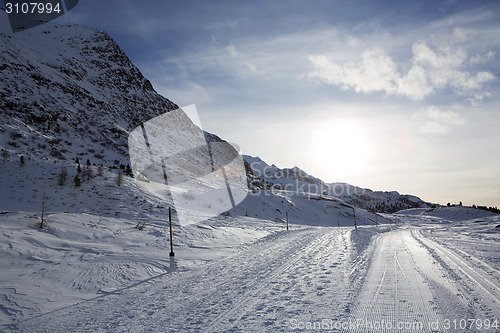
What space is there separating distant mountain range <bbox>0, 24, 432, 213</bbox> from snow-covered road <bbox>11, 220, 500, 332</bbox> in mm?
21482

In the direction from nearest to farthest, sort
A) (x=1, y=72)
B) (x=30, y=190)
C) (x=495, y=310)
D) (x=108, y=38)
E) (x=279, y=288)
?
(x=495, y=310), (x=279, y=288), (x=30, y=190), (x=1, y=72), (x=108, y=38)

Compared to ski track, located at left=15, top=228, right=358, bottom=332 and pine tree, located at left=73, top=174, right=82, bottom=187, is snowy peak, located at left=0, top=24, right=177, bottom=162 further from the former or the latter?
ski track, located at left=15, top=228, right=358, bottom=332

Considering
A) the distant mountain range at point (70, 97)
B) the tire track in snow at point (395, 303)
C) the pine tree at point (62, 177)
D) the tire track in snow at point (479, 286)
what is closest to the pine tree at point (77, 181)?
the pine tree at point (62, 177)

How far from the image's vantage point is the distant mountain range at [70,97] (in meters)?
30.9

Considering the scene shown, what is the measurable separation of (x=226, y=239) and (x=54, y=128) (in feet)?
109

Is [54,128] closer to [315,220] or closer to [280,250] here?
[280,250]

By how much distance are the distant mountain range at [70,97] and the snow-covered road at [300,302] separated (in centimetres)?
2148

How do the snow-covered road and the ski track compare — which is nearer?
the snow-covered road

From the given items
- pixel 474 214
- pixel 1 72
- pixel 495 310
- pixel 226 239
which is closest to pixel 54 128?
pixel 1 72

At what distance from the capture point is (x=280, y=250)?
39.3 ft

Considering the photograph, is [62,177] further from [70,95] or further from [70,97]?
[70,95]

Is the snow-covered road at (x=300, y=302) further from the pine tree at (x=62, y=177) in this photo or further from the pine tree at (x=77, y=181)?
the pine tree at (x=62, y=177)

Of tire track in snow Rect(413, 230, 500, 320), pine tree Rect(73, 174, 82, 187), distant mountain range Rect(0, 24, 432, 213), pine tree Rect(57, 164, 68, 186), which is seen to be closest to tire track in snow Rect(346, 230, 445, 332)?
tire track in snow Rect(413, 230, 500, 320)

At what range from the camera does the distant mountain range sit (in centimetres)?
3089
